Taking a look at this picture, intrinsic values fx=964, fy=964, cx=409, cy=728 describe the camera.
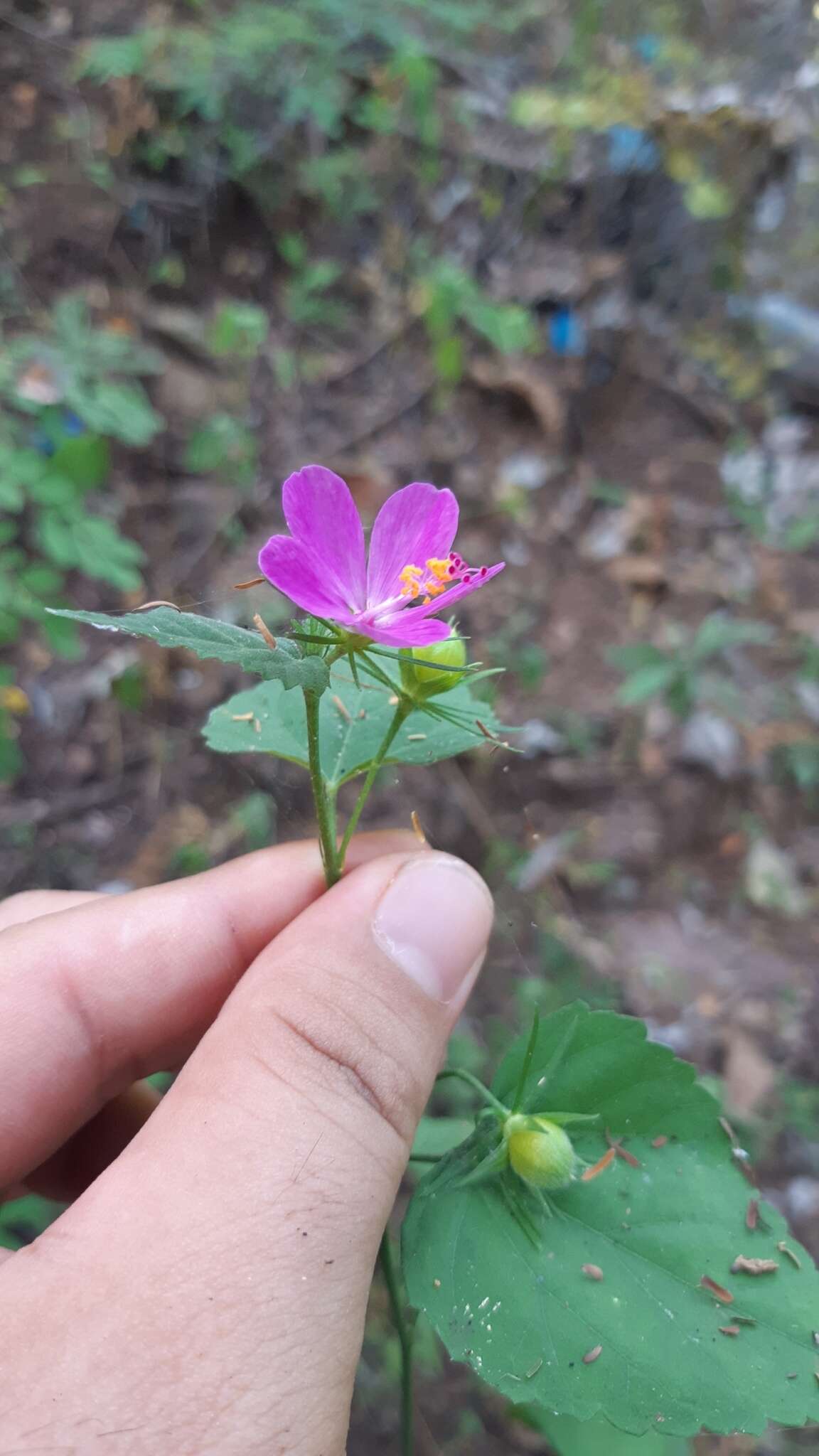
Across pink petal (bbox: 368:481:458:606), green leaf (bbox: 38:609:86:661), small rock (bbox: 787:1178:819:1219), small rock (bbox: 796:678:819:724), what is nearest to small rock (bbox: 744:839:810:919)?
small rock (bbox: 796:678:819:724)

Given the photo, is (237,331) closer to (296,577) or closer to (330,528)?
(330,528)

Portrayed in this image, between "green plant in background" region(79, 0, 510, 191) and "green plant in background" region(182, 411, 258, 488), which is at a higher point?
"green plant in background" region(79, 0, 510, 191)

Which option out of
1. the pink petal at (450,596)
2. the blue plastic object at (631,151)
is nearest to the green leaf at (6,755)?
the pink petal at (450,596)

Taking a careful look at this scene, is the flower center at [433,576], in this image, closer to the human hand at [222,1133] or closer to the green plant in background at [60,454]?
the human hand at [222,1133]

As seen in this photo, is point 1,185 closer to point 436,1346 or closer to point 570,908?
point 570,908

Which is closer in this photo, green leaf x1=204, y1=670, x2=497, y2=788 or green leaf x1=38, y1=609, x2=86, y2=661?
green leaf x1=204, y1=670, x2=497, y2=788

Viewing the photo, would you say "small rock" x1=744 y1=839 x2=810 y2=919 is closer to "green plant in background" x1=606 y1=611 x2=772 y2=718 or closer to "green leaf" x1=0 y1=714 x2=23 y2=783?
"green plant in background" x1=606 y1=611 x2=772 y2=718

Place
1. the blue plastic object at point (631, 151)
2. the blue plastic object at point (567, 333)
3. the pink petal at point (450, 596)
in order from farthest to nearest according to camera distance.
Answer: the blue plastic object at point (631, 151)
the blue plastic object at point (567, 333)
the pink petal at point (450, 596)

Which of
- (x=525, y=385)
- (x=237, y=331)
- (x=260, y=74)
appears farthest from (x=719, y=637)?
(x=260, y=74)
